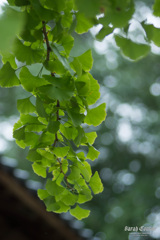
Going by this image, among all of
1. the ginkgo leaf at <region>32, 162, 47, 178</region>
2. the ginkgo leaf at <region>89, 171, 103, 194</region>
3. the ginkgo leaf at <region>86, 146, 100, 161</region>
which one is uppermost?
the ginkgo leaf at <region>86, 146, 100, 161</region>

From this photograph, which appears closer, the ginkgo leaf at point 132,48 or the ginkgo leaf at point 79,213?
the ginkgo leaf at point 132,48

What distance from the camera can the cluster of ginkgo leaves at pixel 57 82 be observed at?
0.39 metres

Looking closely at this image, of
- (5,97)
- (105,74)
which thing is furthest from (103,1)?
(5,97)

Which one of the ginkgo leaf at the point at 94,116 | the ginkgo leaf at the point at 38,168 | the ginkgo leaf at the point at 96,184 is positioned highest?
the ginkgo leaf at the point at 94,116

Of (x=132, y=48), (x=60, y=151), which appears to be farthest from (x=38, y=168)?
(x=132, y=48)

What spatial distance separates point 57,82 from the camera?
0.39m

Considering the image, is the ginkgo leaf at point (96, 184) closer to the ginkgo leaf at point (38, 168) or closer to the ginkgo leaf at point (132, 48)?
the ginkgo leaf at point (38, 168)

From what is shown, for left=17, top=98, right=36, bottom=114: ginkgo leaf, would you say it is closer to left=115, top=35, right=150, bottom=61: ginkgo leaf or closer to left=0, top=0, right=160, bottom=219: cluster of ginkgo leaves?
left=0, top=0, right=160, bottom=219: cluster of ginkgo leaves

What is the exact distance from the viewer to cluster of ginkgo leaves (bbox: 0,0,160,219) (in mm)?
393

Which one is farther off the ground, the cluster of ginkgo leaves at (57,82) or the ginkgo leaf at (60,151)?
the cluster of ginkgo leaves at (57,82)

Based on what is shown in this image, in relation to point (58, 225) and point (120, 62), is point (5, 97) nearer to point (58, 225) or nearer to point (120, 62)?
point (120, 62)

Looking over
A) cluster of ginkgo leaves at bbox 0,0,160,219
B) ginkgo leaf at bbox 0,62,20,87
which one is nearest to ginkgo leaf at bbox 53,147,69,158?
cluster of ginkgo leaves at bbox 0,0,160,219

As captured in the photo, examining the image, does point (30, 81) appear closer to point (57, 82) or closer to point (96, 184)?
point (57, 82)

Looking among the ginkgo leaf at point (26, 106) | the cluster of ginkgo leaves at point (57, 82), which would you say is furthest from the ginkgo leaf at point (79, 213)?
the ginkgo leaf at point (26, 106)
